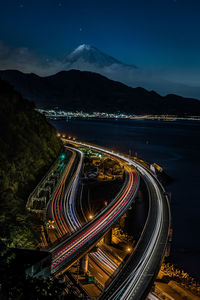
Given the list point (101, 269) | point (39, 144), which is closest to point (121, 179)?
point (39, 144)

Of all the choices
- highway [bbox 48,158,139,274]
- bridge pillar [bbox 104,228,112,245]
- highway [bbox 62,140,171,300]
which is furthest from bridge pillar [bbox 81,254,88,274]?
bridge pillar [bbox 104,228,112,245]

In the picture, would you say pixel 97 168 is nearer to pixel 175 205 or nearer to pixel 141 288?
pixel 175 205

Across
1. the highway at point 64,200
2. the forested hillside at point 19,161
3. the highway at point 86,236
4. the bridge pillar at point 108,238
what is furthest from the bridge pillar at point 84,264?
the bridge pillar at point 108,238

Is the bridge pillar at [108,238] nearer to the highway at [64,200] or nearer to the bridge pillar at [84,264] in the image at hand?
the highway at [64,200]

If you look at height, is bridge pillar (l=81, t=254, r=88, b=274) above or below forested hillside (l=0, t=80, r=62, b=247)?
below

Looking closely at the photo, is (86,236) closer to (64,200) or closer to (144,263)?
(144,263)

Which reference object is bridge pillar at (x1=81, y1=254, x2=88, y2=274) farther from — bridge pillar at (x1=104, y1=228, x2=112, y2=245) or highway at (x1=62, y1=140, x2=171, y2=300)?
bridge pillar at (x1=104, y1=228, x2=112, y2=245)

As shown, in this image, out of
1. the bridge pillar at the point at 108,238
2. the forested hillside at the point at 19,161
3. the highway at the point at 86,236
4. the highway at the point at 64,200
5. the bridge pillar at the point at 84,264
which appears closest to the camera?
the highway at the point at 86,236
